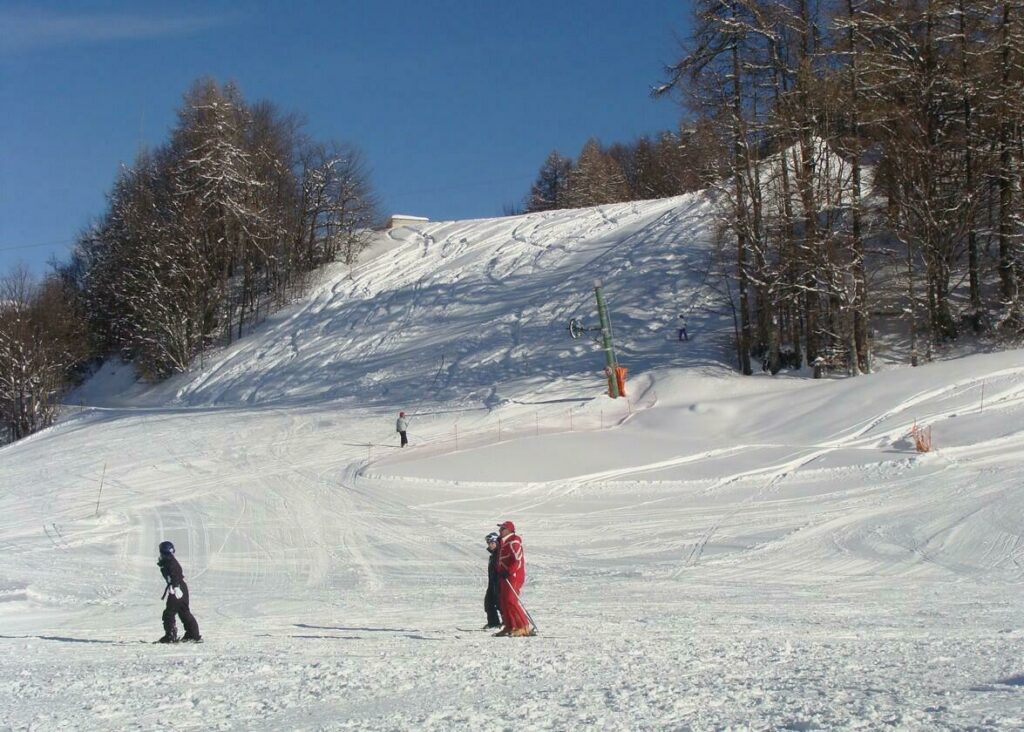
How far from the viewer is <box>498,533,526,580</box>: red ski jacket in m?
11.0

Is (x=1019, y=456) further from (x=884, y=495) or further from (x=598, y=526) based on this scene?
(x=598, y=526)

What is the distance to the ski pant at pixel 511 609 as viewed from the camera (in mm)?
10812

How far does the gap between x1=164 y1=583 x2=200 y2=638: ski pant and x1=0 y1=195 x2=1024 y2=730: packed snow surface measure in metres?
0.33

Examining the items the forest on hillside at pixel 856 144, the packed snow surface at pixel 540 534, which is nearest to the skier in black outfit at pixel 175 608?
the packed snow surface at pixel 540 534

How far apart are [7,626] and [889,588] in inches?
485

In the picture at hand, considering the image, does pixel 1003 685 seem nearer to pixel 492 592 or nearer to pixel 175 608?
Answer: pixel 492 592

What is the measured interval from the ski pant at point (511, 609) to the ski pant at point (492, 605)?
31 centimetres

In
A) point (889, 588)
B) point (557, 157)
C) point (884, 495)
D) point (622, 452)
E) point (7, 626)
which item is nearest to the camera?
point (889, 588)

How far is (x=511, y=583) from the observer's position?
10.9 meters

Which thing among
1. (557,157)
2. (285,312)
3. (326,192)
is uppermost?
(557,157)

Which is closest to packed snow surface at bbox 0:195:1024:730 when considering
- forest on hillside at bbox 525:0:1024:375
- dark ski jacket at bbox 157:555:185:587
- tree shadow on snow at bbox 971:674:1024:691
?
tree shadow on snow at bbox 971:674:1024:691

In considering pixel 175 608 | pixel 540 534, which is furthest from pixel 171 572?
pixel 540 534

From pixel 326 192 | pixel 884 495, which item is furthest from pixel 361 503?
pixel 326 192

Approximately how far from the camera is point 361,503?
2175 cm
